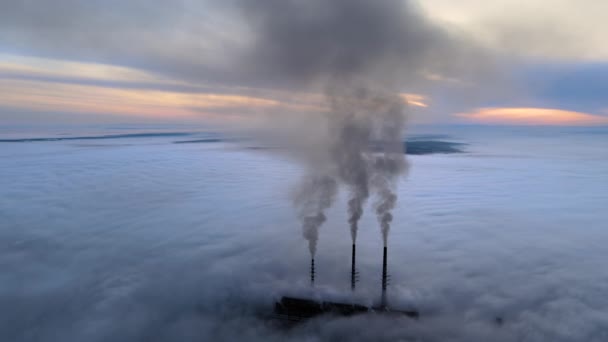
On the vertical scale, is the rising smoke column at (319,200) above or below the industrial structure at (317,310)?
above

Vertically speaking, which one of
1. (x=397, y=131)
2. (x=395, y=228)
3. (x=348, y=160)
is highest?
(x=397, y=131)

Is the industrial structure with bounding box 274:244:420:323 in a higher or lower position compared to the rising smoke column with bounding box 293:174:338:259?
lower

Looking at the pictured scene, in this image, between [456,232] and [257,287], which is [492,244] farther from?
[257,287]

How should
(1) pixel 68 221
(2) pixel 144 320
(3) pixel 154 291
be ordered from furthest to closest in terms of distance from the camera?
(1) pixel 68 221
(3) pixel 154 291
(2) pixel 144 320

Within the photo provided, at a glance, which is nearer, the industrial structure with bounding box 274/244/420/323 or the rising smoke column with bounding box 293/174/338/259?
the industrial structure with bounding box 274/244/420/323

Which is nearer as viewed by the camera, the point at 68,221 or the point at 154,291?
the point at 154,291

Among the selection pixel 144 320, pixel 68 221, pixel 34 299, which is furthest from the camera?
pixel 68 221

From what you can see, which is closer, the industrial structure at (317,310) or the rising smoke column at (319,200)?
the industrial structure at (317,310)

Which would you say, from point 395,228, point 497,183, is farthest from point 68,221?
point 497,183

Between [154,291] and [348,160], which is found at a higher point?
[348,160]

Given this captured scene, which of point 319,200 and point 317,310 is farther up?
point 319,200

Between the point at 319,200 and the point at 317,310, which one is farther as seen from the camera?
the point at 319,200
